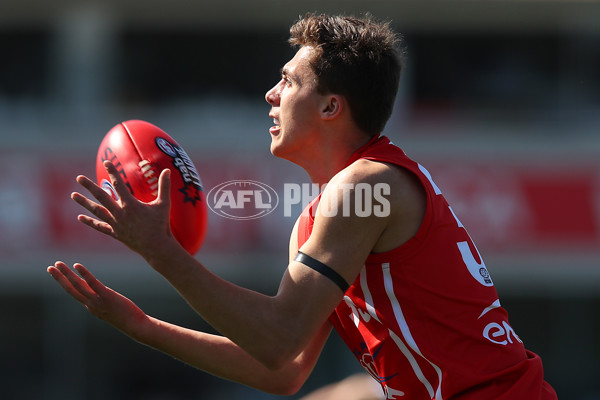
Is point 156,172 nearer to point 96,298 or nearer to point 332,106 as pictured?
point 96,298

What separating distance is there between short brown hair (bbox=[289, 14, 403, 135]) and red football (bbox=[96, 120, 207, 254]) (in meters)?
0.65

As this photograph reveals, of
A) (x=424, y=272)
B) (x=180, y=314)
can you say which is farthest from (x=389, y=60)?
(x=180, y=314)

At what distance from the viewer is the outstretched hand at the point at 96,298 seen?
10.4 ft

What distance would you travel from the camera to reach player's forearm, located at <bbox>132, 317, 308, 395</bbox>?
3385 millimetres

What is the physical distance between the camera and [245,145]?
11.2 metres

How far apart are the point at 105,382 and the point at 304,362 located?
9.42 m

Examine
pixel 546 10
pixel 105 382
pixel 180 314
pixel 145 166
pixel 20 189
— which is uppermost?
pixel 546 10

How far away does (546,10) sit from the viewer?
1264cm

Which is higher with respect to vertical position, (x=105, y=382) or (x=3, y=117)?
(x=3, y=117)

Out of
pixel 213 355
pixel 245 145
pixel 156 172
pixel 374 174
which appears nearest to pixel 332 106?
pixel 374 174

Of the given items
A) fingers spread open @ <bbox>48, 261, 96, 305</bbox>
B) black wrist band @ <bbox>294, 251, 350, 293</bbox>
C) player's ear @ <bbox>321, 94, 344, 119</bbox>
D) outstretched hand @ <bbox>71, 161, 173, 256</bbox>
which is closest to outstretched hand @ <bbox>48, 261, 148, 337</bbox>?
fingers spread open @ <bbox>48, 261, 96, 305</bbox>

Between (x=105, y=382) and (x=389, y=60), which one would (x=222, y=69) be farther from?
(x=389, y=60)

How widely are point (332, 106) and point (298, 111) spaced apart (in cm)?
13

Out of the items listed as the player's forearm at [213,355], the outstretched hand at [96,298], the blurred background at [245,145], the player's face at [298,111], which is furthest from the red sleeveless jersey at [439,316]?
the blurred background at [245,145]
